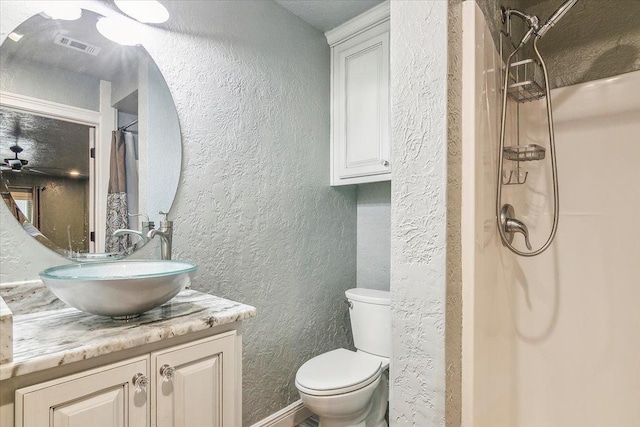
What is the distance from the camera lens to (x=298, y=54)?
82.9 inches

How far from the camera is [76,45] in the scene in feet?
4.27

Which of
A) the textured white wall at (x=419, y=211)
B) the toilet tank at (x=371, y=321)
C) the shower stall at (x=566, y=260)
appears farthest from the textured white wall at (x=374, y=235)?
the textured white wall at (x=419, y=211)

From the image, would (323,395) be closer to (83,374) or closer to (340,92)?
(83,374)

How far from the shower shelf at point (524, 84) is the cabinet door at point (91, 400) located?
63.9 inches

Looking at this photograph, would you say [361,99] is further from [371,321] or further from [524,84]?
[371,321]

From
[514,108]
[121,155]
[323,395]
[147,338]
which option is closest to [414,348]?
[323,395]

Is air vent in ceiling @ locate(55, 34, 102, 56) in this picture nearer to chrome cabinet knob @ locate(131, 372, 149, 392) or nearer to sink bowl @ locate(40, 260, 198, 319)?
sink bowl @ locate(40, 260, 198, 319)

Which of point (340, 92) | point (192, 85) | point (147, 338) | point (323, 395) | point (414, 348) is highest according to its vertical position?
point (340, 92)

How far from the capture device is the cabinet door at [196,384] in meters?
0.93

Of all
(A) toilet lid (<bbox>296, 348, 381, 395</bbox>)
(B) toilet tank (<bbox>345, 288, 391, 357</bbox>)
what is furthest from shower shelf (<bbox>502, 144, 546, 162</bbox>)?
(A) toilet lid (<bbox>296, 348, 381, 395</bbox>)

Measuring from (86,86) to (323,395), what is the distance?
1.61 m

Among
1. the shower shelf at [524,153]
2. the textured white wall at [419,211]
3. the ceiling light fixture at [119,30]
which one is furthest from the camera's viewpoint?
the shower shelf at [524,153]

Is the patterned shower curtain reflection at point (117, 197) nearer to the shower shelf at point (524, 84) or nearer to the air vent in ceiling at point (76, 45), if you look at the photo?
the air vent in ceiling at point (76, 45)

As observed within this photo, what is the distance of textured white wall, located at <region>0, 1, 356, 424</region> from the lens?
1613 millimetres
